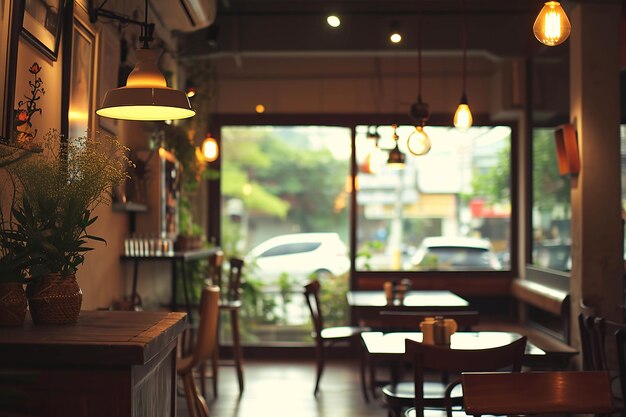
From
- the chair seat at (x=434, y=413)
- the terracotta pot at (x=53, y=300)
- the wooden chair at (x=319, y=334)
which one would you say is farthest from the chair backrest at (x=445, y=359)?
the wooden chair at (x=319, y=334)

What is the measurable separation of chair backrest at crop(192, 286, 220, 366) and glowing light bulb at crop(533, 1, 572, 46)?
90.8 inches

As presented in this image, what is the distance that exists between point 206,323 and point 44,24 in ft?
6.20

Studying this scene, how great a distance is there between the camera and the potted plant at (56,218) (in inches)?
110

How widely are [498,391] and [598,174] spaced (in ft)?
12.7

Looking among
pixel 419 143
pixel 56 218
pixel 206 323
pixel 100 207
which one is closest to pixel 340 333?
pixel 419 143

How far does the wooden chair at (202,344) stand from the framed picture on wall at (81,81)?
3.91 ft

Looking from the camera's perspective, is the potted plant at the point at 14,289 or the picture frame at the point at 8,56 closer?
the potted plant at the point at 14,289

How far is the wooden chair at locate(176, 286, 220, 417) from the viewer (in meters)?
4.68

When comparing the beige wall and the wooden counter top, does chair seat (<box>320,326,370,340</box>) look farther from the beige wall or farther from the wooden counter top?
the wooden counter top

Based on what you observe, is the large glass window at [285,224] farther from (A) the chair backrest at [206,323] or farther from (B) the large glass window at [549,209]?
(A) the chair backrest at [206,323]

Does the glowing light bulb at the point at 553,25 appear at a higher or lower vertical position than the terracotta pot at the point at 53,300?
higher

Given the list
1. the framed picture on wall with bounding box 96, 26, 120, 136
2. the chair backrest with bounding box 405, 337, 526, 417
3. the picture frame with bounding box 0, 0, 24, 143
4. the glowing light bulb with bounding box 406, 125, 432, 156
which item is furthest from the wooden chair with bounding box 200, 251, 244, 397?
the picture frame with bounding box 0, 0, 24, 143

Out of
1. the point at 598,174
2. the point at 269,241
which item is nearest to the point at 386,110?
the point at 269,241

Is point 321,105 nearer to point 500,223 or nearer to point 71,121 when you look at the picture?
point 500,223
